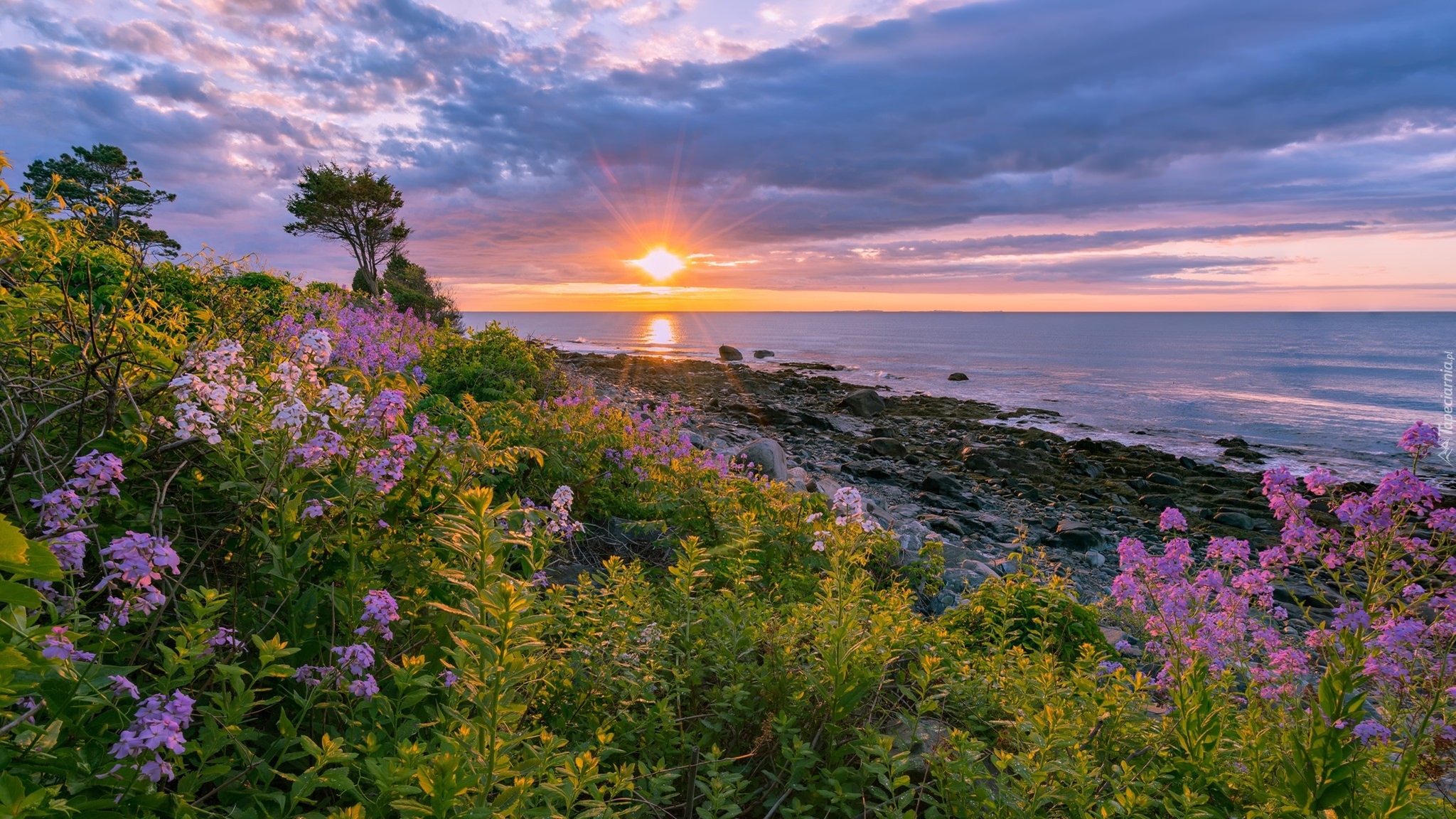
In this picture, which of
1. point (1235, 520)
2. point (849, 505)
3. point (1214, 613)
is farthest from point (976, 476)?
point (849, 505)

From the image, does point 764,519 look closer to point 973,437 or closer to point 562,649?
point 562,649

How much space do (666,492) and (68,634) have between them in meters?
5.73

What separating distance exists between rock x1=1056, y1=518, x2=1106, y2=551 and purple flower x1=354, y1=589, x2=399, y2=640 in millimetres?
16960

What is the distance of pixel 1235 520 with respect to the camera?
18453 mm

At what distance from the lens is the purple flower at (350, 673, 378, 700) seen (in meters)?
2.56

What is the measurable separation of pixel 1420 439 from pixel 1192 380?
60.0 meters

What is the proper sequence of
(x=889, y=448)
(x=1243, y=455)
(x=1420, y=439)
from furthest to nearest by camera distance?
(x=1243, y=455) < (x=889, y=448) < (x=1420, y=439)

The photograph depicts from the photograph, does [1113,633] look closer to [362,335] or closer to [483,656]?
[483,656]

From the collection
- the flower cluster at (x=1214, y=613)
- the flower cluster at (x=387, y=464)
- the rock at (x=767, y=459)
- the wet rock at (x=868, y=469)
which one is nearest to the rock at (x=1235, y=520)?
the wet rock at (x=868, y=469)

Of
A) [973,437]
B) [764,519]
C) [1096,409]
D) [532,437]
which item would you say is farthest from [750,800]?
[1096,409]

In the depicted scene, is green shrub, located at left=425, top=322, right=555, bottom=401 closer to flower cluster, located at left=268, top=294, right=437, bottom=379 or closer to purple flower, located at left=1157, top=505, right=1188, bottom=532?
Answer: flower cluster, located at left=268, top=294, right=437, bottom=379

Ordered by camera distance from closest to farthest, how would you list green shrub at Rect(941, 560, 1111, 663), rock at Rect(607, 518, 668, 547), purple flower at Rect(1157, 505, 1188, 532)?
purple flower at Rect(1157, 505, 1188, 532)
green shrub at Rect(941, 560, 1111, 663)
rock at Rect(607, 518, 668, 547)

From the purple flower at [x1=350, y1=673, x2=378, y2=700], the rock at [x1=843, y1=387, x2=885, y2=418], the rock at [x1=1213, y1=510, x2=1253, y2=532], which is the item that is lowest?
the rock at [x1=1213, y1=510, x2=1253, y2=532]

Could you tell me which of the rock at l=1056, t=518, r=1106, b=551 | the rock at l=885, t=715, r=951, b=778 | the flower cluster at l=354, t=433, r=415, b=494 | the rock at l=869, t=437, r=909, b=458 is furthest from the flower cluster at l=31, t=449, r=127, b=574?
the rock at l=869, t=437, r=909, b=458
